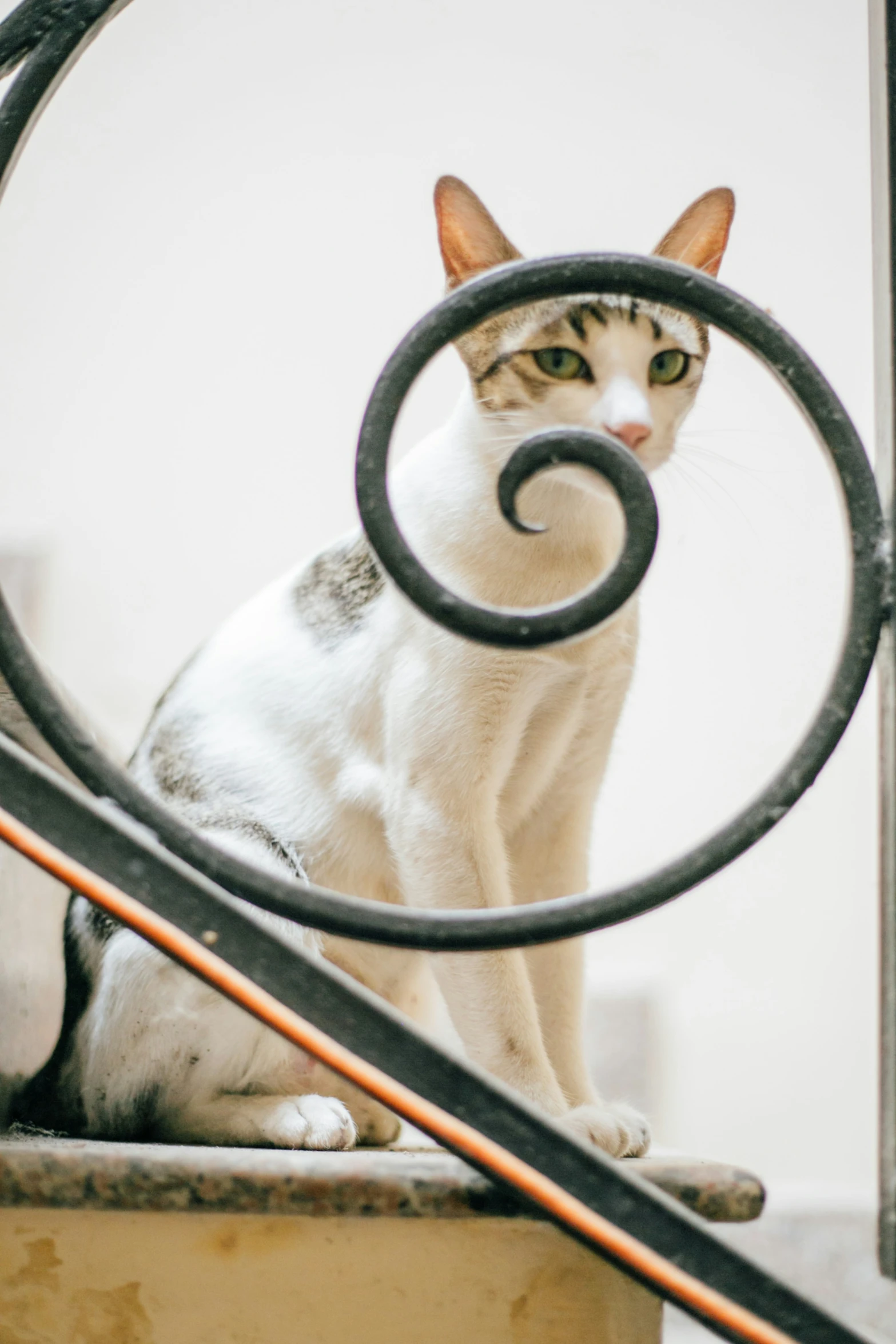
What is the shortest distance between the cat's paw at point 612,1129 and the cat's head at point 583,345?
57 centimetres

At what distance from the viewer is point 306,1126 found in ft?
2.95

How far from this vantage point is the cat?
3.03 ft

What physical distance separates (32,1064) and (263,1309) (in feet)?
1.19

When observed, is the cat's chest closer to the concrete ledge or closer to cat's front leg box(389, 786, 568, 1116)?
cat's front leg box(389, 786, 568, 1116)

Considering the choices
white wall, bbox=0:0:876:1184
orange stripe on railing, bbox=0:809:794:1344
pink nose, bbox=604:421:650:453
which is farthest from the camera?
white wall, bbox=0:0:876:1184

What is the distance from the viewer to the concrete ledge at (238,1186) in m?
0.61

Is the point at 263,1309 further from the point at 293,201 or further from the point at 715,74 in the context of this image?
the point at 715,74

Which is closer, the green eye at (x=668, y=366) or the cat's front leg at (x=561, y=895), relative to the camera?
the green eye at (x=668, y=366)

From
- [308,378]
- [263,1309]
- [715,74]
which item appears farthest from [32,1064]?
[715,74]

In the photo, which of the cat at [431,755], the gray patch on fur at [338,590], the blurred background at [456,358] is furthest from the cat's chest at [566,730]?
the blurred background at [456,358]

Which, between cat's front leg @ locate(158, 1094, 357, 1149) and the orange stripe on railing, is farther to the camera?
cat's front leg @ locate(158, 1094, 357, 1149)

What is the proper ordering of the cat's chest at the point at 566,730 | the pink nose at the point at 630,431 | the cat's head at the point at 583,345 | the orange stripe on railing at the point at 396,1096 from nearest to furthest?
the orange stripe on railing at the point at 396,1096, the pink nose at the point at 630,431, the cat's head at the point at 583,345, the cat's chest at the point at 566,730

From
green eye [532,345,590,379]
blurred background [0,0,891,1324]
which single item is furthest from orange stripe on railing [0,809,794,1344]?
blurred background [0,0,891,1324]

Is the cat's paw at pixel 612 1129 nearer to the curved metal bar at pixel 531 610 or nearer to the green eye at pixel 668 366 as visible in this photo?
the curved metal bar at pixel 531 610
